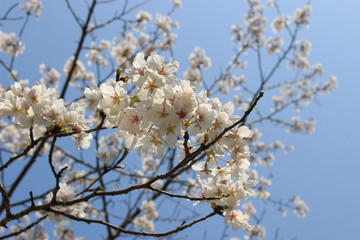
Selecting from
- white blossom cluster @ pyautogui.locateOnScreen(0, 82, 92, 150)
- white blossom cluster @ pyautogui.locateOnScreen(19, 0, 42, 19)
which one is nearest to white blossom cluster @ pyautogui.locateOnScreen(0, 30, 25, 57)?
white blossom cluster @ pyautogui.locateOnScreen(19, 0, 42, 19)

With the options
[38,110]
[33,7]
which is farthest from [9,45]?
[38,110]

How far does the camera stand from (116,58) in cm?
716

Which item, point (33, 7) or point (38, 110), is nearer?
point (38, 110)

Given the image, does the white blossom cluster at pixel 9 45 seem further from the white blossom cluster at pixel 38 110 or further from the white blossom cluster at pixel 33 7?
the white blossom cluster at pixel 38 110

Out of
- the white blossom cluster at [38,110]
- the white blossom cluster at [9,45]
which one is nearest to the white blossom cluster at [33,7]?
the white blossom cluster at [9,45]

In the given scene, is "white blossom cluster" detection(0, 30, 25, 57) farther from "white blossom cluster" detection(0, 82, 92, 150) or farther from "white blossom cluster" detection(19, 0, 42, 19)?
"white blossom cluster" detection(0, 82, 92, 150)

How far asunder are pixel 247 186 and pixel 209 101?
63 cm

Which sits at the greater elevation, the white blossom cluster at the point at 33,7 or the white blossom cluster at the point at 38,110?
the white blossom cluster at the point at 33,7

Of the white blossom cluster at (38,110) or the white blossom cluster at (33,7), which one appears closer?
the white blossom cluster at (38,110)

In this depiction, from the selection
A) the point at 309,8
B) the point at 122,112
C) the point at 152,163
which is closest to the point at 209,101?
the point at 122,112

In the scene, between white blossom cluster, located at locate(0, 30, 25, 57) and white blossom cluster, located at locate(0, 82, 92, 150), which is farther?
white blossom cluster, located at locate(0, 30, 25, 57)

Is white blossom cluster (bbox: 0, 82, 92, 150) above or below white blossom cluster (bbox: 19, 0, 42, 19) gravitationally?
below

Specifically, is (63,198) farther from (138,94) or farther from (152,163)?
(152,163)

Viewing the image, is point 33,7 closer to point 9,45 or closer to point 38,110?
point 9,45
